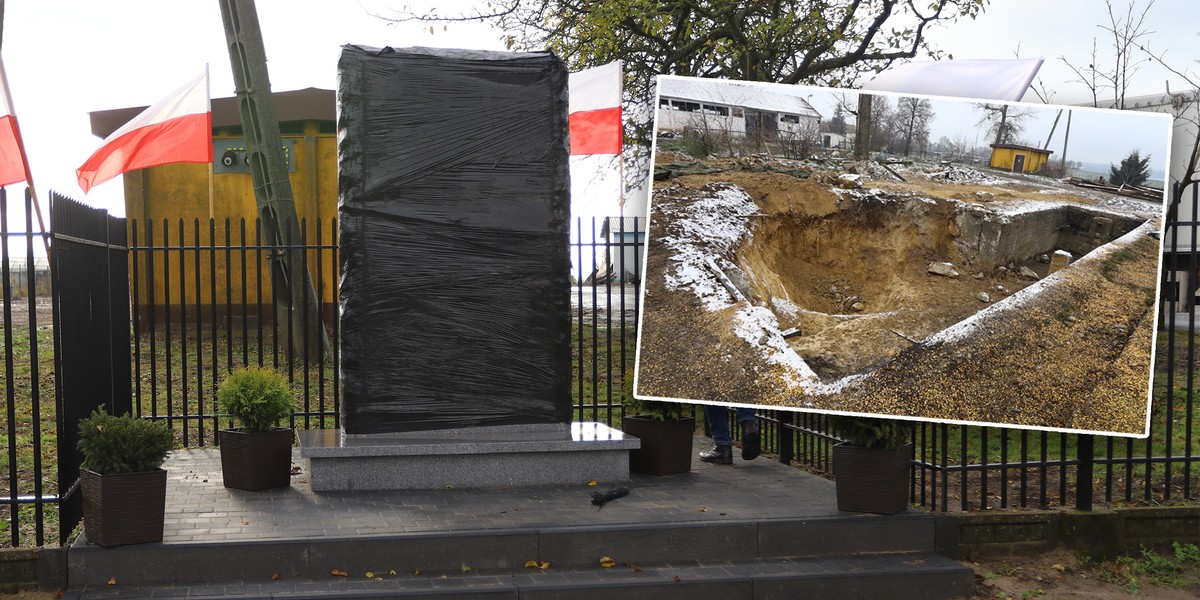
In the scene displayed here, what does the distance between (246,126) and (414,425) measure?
7811 mm

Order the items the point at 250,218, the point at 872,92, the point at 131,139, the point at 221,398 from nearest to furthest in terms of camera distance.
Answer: the point at 872,92 < the point at 221,398 < the point at 131,139 < the point at 250,218

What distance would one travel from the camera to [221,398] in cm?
694

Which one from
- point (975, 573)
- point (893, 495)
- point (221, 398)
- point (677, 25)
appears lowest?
point (975, 573)

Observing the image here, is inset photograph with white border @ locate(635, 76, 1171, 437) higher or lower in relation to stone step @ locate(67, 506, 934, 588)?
higher

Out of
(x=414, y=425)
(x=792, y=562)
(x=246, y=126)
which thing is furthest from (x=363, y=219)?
(x=246, y=126)

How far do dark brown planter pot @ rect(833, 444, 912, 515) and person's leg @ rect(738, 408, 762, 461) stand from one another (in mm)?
1767

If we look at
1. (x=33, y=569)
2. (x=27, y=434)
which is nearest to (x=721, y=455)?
(x=33, y=569)

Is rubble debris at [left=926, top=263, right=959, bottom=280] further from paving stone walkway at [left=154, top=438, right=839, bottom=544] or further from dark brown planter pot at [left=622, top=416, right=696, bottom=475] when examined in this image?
dark brown planter pot at [left=622, top=416, right=696, bottom=475]

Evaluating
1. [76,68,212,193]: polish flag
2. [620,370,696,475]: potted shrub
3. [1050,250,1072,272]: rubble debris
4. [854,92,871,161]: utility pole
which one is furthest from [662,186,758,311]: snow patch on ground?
[76,68,212,193]: polish flag

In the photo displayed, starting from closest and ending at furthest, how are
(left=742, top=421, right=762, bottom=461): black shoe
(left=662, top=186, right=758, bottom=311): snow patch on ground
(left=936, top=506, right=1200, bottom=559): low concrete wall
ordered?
(left=662, top=186, right=758, bottom=311): snow patch on ground < (left=936, top=506, right=1200, bottom=559): low concrete wall < (left=742, top=421, right=762, bottom=461): black shoe

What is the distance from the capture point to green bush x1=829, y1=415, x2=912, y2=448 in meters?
6.08

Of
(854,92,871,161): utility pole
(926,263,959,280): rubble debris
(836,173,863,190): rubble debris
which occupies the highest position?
(854,92,871,161): utility pole

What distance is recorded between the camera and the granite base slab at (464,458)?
684cm

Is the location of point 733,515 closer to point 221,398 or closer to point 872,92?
point 872,92
